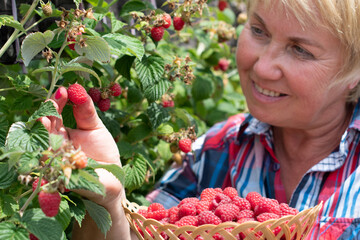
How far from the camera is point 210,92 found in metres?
2.22

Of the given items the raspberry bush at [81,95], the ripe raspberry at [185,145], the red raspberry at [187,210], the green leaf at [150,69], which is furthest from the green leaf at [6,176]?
the ripe raspberry at [185,145]

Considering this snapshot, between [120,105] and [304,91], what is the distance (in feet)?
2.68

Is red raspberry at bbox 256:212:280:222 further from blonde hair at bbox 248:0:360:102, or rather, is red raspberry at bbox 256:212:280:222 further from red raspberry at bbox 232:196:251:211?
blonde hair at bbox 248:0:360:102

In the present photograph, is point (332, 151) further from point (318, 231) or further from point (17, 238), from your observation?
point (17, 238)

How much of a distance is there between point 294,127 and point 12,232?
1126mm

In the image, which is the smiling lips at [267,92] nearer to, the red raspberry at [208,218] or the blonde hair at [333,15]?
the blonde hair at [333,15]

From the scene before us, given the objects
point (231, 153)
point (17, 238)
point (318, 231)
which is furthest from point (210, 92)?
point (17, 238)

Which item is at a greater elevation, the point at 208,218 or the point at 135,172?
the point at 208,218

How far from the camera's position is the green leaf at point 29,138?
929 millimetres

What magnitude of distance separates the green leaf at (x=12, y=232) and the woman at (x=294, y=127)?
1.12ft

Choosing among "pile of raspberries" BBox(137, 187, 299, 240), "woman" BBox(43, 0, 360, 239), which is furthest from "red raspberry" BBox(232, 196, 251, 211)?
"woman" BBox(43, 0, 360, 239)

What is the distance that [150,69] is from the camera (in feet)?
4.63

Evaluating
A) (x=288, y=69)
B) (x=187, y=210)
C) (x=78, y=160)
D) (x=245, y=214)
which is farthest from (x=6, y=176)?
(x=288, y=69)

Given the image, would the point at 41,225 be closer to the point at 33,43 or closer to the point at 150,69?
the point at 33,43
